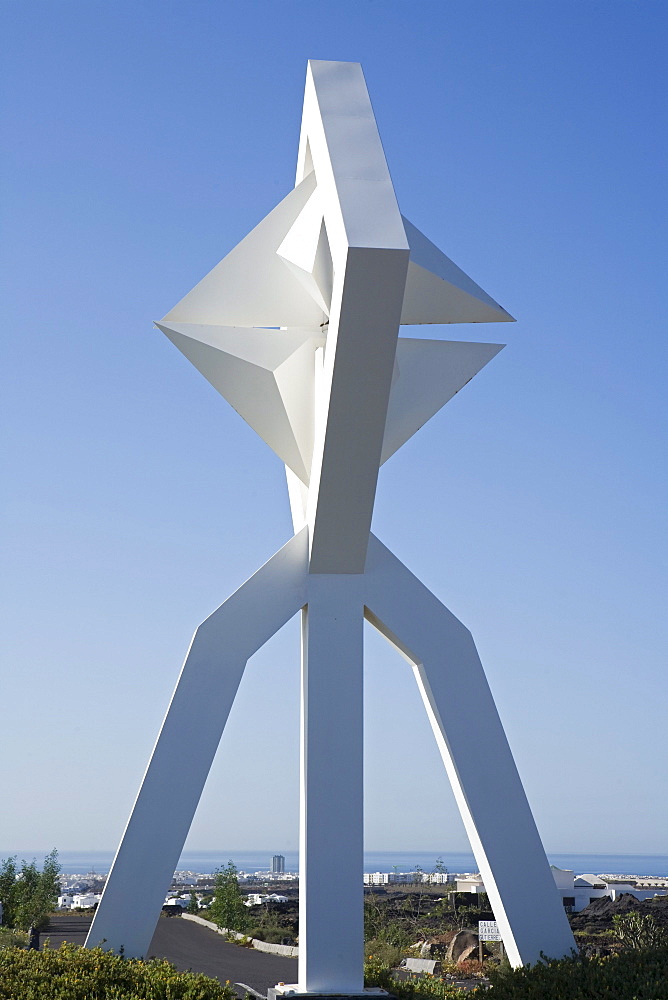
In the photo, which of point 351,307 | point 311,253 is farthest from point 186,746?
point 311,253

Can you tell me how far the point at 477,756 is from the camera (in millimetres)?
11961

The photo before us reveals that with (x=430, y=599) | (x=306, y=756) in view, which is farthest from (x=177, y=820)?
(x=430, y=599)

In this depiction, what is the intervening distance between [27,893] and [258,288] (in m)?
19.9

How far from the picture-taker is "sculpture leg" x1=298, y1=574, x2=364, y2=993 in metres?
10.7

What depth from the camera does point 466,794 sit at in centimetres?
1172

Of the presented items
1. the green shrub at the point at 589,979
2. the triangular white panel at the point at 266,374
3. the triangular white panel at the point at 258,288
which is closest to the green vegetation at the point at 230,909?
the green shrub at the point at 589,979

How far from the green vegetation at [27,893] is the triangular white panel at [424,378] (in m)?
18.0

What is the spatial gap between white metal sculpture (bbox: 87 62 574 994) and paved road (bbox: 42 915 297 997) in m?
3.00

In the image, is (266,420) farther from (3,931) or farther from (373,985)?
(3,931)

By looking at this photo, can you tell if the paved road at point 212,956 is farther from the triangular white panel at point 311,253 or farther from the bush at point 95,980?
the triangular white panel at point 311,253

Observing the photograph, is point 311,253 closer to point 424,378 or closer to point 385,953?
point 424,378

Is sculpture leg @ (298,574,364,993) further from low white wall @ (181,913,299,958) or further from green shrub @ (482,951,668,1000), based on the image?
low white wall @ (181,913,299,958)

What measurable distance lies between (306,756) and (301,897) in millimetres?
1593

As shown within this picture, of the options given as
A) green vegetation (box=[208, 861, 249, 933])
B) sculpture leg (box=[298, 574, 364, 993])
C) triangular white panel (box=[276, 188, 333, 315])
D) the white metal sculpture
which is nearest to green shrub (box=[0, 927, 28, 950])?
the white metal sculpture
